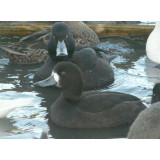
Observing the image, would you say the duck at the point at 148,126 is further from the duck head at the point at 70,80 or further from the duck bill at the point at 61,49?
the duck bill at the point at 61,49

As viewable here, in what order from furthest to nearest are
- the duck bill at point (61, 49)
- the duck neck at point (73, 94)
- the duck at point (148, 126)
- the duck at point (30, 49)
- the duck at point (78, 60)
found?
the duck at point (30, 49), the duck at point (78, 60), the duck bill at point (61, 49), the duck neck at point (73, 94), the duck at point (148, 126)

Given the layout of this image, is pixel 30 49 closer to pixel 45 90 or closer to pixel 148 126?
pixel 45 90

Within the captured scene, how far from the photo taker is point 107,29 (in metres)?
7.55

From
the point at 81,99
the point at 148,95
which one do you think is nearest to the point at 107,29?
the point at 148,95

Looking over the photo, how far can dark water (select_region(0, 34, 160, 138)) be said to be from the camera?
17.8 ft

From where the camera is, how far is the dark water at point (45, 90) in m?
5.41

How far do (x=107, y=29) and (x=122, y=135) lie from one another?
99.5 inches

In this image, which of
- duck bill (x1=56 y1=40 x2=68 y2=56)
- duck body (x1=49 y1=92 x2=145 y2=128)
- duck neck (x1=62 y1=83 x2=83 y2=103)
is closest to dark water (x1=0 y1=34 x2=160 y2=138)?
duck body (x1=49 y1=92 x2=145 y2=128)

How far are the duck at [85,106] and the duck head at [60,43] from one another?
1.02 metres

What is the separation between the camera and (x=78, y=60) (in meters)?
7.08

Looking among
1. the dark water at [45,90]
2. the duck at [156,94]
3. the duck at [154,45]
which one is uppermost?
the duck at [154,45]

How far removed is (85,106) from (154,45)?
209cm

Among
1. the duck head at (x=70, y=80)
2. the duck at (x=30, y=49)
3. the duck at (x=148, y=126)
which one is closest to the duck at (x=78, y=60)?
the duck at (x=30, y=49)
